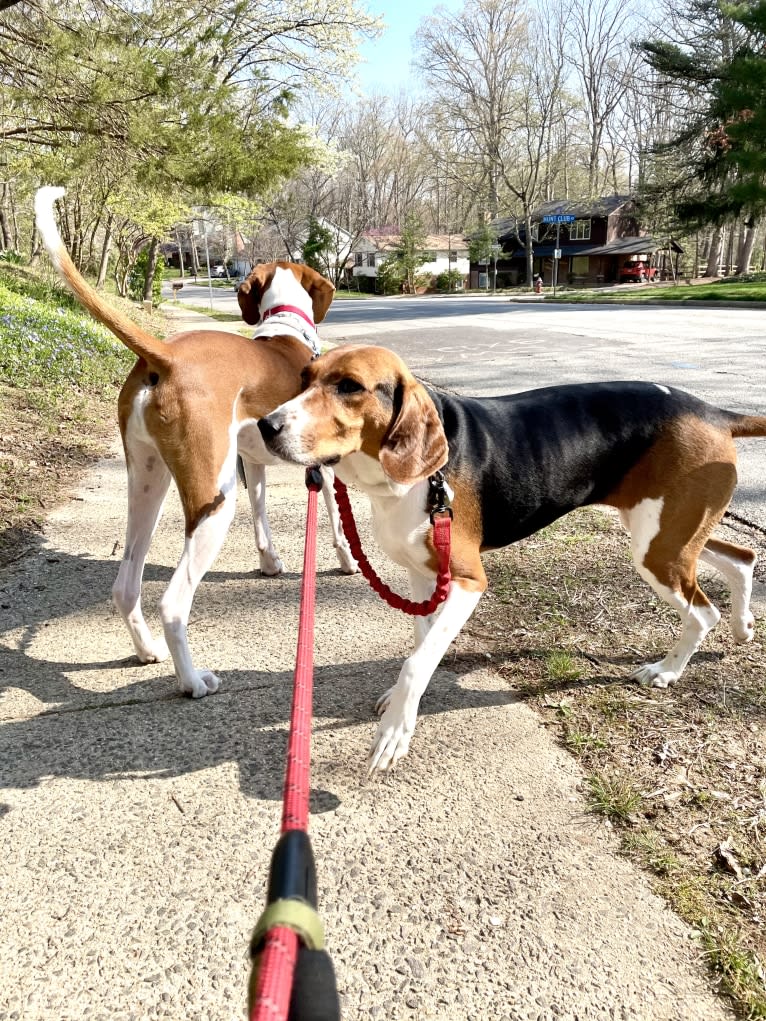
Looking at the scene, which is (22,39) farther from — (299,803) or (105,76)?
(299,803)

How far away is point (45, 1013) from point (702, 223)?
Answer: 47277 millimetres

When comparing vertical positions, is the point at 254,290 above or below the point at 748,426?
above

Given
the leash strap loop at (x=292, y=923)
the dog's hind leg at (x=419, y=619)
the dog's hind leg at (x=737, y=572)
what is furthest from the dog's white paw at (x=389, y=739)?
the dog's hind leg at (x=737, y=572)

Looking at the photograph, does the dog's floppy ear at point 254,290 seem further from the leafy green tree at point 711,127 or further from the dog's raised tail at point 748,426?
the leafy green tree at point 711,127

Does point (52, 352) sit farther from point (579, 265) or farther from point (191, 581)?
point (579, 265)

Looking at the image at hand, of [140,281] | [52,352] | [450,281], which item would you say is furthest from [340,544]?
[450,281]

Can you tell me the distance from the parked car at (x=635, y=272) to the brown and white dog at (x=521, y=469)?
6321cm

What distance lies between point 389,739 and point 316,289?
3245 millimetres

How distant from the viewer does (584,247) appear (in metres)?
68.3

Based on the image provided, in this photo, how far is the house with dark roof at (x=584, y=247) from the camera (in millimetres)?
65312

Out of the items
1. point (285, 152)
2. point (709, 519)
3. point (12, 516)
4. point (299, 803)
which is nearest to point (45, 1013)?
point (299, 803)

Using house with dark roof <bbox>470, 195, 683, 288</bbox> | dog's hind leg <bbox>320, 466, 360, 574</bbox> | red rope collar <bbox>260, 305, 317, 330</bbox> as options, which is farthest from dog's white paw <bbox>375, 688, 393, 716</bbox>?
house with dark roof <bbox>470, 195, 683, 288</bbox>

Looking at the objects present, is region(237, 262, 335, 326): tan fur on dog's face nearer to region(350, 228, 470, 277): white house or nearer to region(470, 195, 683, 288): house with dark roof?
region(470, 195, 683, 288): house with dark roof

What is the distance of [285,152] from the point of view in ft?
44.4
